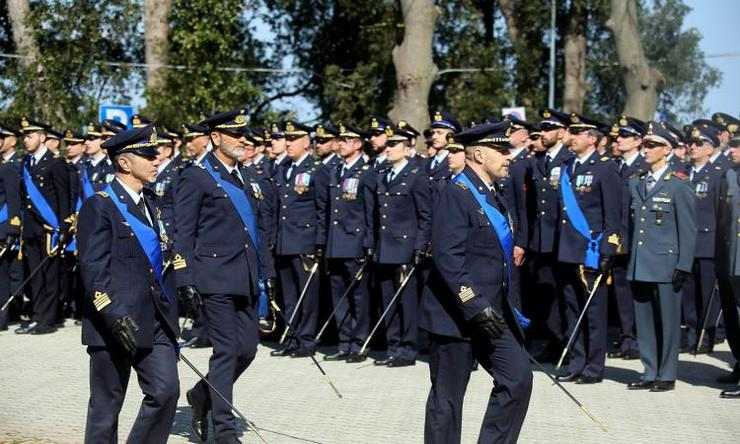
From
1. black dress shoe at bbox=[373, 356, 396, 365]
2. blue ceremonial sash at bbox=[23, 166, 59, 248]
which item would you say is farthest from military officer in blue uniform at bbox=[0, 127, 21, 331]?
black dress shoe at bbox=[373, 356, 396, 365]

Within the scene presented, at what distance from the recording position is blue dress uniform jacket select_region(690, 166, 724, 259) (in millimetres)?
13461

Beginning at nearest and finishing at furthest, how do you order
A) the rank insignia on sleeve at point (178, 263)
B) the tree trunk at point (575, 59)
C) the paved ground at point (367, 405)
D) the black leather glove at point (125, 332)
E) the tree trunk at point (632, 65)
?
the black leather glove at point (125, 332)
the rank insignia on sleeve at point (178, 263)
the paved ground at point (367, 405)
the tree trunk at point (632, 65)
the tree trunk at point (575, 59)

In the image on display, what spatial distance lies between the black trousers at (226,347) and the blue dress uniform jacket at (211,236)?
0.12 metres

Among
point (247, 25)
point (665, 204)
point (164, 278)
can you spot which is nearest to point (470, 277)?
point (164, 278)

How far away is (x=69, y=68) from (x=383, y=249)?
1692cm

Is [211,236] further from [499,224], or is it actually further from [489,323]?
[489,323]

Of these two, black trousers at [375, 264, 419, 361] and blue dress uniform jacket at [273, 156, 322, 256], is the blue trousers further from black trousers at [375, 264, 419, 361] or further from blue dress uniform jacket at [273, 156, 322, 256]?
blue dress uniform jacket at [273, 156, 322, 256]

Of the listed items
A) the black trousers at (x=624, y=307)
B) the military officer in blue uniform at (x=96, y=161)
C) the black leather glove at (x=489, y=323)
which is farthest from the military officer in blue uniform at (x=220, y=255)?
the military officer in blue uniform at (x=96, y=161)

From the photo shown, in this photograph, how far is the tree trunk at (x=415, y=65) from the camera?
80.4 feet

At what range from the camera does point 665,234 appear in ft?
36.1

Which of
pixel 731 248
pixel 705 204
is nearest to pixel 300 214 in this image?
pixel 705 204

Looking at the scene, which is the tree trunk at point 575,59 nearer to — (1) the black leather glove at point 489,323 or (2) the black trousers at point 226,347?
(2) the black trousers at point 226,347

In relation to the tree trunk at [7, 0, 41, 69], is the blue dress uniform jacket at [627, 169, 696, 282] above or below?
below

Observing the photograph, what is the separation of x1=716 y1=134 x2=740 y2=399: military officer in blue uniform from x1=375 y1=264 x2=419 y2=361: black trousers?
2938mm
